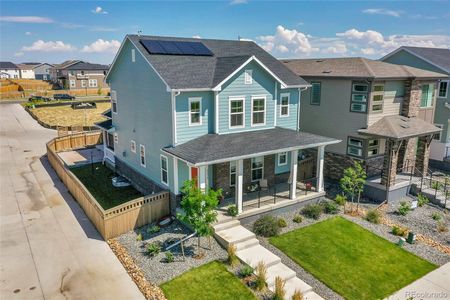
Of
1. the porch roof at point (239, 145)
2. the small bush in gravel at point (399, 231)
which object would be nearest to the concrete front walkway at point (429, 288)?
the small bush in gravel at point (399, 231)

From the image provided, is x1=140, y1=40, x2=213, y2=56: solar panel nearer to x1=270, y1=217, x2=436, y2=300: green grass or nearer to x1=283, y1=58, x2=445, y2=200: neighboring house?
x1=283, y1=58, x2=445, y2=200: neighboring house

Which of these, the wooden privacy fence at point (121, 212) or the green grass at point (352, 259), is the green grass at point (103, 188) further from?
the green grass at point (352, 259)

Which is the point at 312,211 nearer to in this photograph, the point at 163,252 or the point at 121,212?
the point at 163,252

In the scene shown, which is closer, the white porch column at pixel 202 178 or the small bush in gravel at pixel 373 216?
the white porch column at pixel 202 178

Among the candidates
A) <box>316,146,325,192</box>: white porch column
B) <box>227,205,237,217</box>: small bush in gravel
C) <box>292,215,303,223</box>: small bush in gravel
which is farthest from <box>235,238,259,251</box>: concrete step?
<box>316,146,325,192</box>: white porch column

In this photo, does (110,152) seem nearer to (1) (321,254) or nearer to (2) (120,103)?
(2) (120,103)

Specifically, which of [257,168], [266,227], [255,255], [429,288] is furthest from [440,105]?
[255,255]
